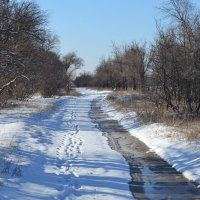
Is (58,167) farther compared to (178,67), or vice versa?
(178,67)

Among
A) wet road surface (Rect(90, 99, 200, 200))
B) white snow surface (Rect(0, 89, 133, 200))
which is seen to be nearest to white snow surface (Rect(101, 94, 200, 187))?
wet road surface (Rect(90, 99, 200, 200))

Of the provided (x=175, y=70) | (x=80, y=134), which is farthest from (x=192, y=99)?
(x=80, y=134)

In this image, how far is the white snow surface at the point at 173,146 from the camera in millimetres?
11059

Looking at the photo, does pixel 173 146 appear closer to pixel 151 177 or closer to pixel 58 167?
pixel 151 177

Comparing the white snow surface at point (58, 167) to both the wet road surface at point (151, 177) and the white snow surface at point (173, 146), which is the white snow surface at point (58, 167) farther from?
the white snow surface at point (173, 146)

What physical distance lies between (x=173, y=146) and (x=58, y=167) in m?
4.38

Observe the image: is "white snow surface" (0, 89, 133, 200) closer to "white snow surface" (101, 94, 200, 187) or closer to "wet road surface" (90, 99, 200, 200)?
"wet road surface" (90, 99, 200, 200)

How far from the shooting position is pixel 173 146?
14023mm

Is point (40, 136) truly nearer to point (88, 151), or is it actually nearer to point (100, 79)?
point (88, 151)

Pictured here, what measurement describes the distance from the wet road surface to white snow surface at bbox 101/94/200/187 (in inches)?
8.0

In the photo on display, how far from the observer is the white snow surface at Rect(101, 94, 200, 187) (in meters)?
11.1

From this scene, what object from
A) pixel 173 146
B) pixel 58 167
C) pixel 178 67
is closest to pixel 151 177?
pixel 58 167

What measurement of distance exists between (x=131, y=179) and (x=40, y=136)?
7150mm

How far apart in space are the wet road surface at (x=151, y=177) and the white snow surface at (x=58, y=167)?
0.25m
